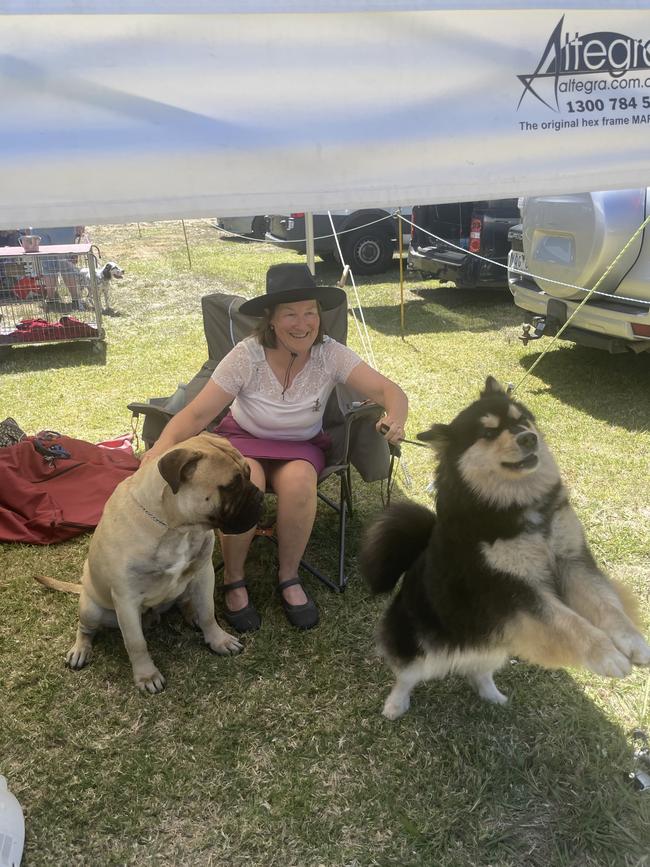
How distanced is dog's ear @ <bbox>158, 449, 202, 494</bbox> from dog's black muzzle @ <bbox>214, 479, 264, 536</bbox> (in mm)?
163

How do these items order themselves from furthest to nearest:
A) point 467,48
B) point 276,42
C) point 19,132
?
point 467,48
point 276,42
point 19,132

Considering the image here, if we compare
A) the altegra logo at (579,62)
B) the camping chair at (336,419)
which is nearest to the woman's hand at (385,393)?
the camping chair at (336,419)

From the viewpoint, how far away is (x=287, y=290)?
9.67 ft

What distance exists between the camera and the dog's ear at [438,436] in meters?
2.17

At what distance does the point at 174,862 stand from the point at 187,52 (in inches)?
101

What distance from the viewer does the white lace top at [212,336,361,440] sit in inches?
123

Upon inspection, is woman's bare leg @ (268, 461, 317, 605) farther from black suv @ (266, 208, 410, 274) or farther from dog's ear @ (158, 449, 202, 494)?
black suv @ (266, 208, 410, 274)

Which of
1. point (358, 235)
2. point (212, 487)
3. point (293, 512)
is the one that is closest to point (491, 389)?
point (212, 487)

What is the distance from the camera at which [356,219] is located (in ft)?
35.5

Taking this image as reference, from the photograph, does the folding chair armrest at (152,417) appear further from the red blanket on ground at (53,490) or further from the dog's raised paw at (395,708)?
the dog's raised paw at (395,708)

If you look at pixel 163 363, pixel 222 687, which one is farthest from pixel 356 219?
pixel 222 687

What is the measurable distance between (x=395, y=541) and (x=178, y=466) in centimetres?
86

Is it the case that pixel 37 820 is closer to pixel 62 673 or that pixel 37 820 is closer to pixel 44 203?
pixel 62 673

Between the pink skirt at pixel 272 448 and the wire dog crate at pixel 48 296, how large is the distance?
4817mm
